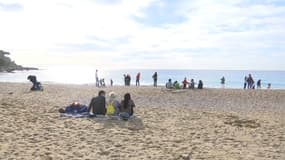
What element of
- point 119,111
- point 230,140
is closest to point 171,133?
point 230,140

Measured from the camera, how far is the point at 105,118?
14.5 meters

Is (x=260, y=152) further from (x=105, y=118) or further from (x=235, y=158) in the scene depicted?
(x=105, y=118)

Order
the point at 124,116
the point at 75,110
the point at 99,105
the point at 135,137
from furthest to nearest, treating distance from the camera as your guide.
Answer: the point at 75,110
the point at 99,105
the point at 124,116
the point at 135,137

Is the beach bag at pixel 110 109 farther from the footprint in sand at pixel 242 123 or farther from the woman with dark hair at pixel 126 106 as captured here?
the footprint in sand at pixel 242 123

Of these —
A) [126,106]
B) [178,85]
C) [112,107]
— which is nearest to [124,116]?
[126,106]

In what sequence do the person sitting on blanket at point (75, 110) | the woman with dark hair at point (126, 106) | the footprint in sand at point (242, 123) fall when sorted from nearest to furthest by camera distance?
the footprint in sand at point (242, 123)
the woman with dark hair at point (126, 106)
the person sitting on blanket at point (75, 110)

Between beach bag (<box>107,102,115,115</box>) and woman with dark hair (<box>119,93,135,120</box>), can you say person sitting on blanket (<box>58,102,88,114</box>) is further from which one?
woman with dark hair (<box>119,93,135,120</box>)

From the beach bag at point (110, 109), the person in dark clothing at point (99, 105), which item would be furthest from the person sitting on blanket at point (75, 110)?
the beach bag at point (110, 109)

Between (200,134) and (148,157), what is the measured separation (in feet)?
11.4

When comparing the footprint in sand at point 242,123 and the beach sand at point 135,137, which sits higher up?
the footprint in sand at point 242,123

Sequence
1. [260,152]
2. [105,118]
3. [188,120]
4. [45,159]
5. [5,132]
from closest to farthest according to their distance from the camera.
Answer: [45,159]
[260,152]
[5,132]
[105,118]
[188,120]

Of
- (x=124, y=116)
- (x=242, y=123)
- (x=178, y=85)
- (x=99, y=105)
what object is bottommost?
(x=242, y=123)

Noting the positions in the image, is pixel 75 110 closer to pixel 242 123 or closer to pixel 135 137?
pixel 135 137

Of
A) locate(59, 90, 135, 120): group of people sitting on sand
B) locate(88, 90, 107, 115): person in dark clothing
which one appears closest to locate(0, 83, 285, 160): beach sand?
locate(59, 90, 135, 120): group of people sitting on sand
